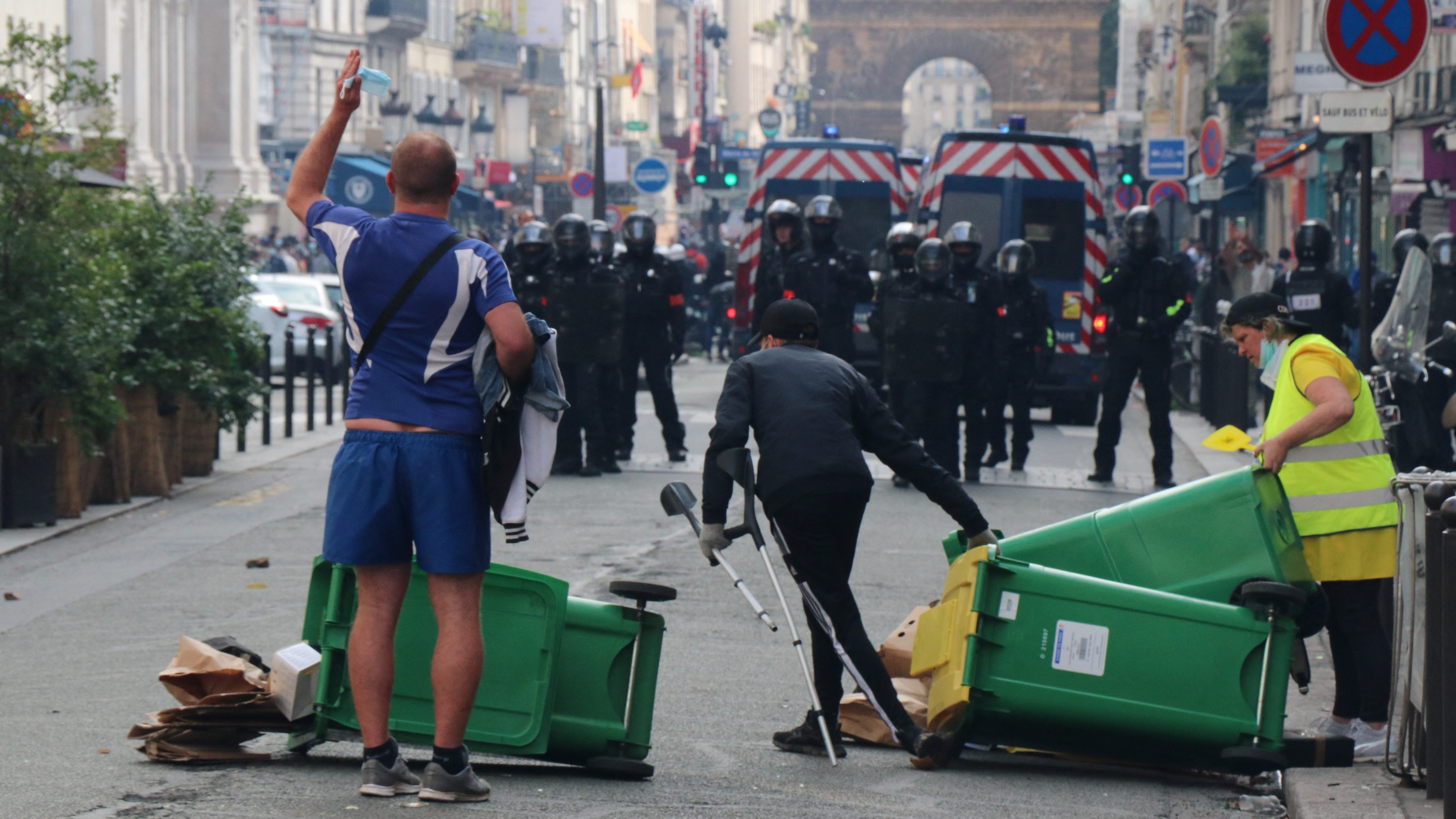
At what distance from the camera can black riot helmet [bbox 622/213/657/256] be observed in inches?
628

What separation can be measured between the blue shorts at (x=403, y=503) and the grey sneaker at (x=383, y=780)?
52cm

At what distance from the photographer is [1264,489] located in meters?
6.40

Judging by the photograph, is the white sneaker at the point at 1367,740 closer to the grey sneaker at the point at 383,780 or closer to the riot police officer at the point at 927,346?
the grey sneaker at the point at 383,780

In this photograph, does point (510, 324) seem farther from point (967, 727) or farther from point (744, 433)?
point (967, 727)

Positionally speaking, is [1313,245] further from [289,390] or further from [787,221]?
[289,390]

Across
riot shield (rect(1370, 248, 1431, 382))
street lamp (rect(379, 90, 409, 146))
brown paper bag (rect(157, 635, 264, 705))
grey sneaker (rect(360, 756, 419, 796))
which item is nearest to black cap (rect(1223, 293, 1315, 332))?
grey sneaker (rect(360, 756, 419, 796))

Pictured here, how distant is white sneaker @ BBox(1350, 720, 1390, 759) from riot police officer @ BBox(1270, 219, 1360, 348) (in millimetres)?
6496

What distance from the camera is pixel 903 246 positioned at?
15258 millimetres

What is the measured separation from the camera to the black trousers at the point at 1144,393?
570 inches

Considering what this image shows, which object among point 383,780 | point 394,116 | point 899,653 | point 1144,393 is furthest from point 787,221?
point 394,116

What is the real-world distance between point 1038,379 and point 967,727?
12.9 metres

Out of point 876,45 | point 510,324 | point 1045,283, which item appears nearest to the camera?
point 510,324

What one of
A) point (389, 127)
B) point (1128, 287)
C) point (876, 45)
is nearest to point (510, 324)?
point (1128, 287)

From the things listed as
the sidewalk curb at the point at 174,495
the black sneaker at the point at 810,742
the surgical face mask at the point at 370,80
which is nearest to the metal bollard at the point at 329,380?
the sidewalk curb at the point at 174,495
